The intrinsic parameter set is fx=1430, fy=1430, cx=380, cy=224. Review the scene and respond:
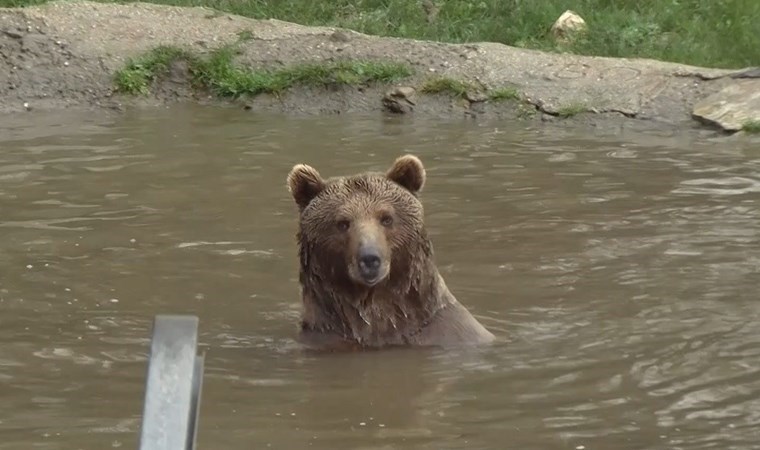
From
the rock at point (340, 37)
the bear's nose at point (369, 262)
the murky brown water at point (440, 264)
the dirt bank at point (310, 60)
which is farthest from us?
the rock at point (340, 37)

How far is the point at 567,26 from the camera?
15227 millimetres

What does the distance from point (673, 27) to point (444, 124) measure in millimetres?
3516

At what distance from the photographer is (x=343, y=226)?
7043 mm

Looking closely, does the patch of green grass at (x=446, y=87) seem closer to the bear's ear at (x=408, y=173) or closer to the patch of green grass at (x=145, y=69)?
the patch of green grass at (x=145, y=69)

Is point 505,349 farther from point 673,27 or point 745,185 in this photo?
point 673,27

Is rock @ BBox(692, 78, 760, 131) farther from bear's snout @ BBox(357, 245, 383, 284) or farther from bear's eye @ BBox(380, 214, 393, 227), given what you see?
bear's snout @ BBox(357, 245, 383, 284)

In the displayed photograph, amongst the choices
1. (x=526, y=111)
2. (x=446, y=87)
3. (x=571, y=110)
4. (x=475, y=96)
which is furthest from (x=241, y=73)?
(x=571, y=110)

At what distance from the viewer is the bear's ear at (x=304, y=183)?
23.7ft

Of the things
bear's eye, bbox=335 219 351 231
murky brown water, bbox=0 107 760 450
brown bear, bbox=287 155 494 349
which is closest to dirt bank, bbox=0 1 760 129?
murky brown water, bbox=0 107 760 450

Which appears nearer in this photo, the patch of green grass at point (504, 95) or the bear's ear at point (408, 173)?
the bear's ear at point (408, 173)

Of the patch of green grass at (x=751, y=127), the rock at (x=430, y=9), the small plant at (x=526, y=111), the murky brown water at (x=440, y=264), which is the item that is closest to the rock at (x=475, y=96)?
the small plant at (x=526, y=111)

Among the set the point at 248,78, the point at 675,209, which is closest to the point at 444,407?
the point at 675,209

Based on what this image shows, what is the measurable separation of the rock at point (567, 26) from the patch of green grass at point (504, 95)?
1.84 metres

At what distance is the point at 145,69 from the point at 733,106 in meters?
5.82
